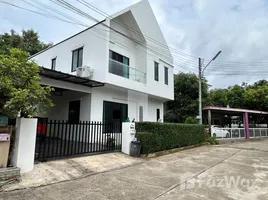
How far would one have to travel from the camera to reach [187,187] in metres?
5.15

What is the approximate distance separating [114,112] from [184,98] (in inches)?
494

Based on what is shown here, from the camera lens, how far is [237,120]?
30.4m

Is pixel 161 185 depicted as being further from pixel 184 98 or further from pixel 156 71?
pixel 184 98

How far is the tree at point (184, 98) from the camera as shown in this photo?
22.3m

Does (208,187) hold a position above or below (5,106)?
below

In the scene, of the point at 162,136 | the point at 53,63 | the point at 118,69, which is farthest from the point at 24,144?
the point at 53,63

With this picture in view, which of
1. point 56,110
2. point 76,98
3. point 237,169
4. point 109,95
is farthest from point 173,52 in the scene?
point 237,169

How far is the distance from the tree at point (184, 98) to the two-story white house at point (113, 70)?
19.1 feet

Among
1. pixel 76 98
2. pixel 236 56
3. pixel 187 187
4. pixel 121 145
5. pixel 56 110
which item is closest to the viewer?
pixel 187 187

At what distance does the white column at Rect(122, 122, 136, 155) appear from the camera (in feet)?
29.8

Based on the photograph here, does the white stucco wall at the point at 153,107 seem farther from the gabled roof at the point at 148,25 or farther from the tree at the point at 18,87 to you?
the tree at the point at 18,87

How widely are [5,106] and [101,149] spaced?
4.79 metres

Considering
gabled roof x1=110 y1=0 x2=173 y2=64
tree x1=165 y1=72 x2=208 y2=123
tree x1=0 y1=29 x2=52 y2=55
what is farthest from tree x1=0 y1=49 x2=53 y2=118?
tree x1=0 y1=29 x2=52 y2=55

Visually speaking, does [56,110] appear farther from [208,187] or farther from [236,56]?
[236,56]
